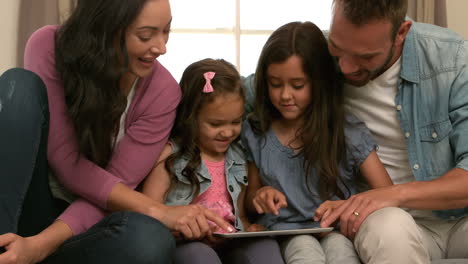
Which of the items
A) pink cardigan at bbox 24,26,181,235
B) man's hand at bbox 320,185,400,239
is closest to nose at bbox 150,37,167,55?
pink cardigan at bbox 24,26,181,235

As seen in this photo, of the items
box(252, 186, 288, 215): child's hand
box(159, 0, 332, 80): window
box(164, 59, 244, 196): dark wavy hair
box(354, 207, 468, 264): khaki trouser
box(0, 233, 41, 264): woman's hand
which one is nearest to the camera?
box(0, 233, 41, 264): woman's hand

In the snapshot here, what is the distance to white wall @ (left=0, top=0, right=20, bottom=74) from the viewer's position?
3.08m

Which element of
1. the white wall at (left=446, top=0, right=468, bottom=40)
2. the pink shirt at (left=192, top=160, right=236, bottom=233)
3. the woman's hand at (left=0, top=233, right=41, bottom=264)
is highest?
the white wall at (left=446, top=0, right=468, bottom=40)

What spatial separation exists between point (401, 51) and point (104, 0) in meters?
0.87

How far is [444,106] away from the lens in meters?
1.66

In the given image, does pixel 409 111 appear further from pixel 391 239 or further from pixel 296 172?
pixel 391 239

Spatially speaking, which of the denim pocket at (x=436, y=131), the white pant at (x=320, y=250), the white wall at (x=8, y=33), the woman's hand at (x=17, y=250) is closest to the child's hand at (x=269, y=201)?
the white pant at (x=320, y=250)

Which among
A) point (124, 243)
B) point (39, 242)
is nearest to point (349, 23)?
point (124, 243)

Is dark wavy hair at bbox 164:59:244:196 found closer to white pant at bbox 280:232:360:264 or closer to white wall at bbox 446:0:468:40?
white pant at bbox 280:232:360:264

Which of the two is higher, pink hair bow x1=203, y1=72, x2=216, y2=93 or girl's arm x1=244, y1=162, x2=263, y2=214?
pink hair bow x1=203, y1=72, x2=216, y2=93

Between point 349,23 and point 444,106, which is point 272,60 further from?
point 444,106

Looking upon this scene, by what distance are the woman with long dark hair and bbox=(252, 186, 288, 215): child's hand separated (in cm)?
16

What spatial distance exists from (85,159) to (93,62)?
0.85 ft

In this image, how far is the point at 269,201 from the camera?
158 cm
